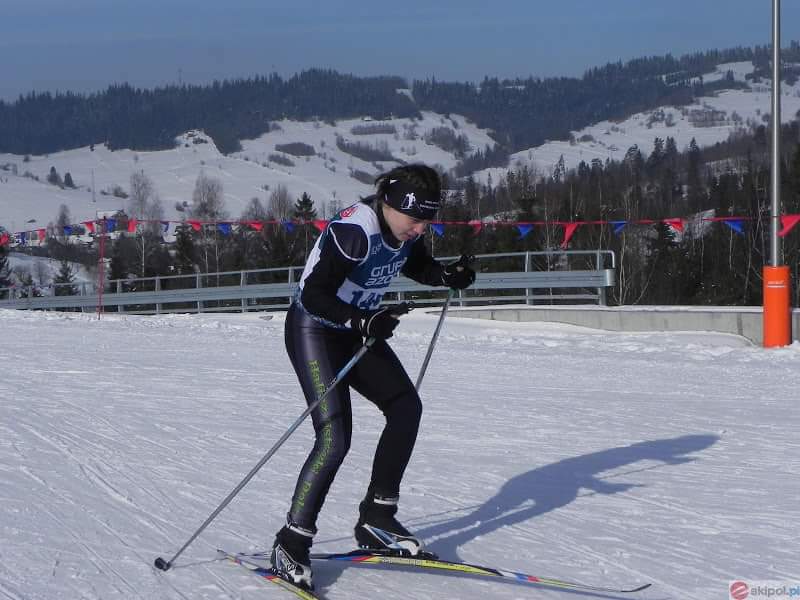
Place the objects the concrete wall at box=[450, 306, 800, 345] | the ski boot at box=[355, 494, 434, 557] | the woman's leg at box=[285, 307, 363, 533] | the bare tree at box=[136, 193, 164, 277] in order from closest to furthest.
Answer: the woman's leg at box=[285, 307, 363, 533]
the ski boot at box=[355, 494, 434, 557]
the concrete wall at box=[450, 306, 800, 345]
the bare tree at box=[136, 193, 164, 277]

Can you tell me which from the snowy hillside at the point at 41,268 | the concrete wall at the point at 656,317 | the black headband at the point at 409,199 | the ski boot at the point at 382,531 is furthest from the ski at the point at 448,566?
the snowy hillside at the point at 41,268

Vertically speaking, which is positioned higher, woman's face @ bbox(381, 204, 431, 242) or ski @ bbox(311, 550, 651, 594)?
woman's face @ bbox(381, 204, 431, 242)

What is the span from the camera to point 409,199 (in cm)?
437

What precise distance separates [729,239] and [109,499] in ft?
156

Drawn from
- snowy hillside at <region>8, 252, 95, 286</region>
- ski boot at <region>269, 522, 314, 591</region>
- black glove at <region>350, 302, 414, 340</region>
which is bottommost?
snowy hillside at <region>8, 252, 95, 286</region>

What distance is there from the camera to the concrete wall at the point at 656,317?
15188 millimetres

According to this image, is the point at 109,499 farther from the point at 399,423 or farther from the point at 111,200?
the point at 111,200

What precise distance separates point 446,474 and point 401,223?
275 centimetres

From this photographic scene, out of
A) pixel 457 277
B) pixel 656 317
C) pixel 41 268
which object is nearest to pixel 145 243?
pixel 41 268

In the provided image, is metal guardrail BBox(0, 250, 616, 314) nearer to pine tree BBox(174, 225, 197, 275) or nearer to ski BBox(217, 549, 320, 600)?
ski BBox(217, 549, 320, 600)

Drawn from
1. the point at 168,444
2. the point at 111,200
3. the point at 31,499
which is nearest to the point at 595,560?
the point at 31,499

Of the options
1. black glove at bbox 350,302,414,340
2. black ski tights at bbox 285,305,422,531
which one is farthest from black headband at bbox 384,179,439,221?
black ski tights at bbox 285,305,422,531

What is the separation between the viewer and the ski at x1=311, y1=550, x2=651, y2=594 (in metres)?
4.30

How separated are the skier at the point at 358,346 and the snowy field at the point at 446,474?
0.23m
